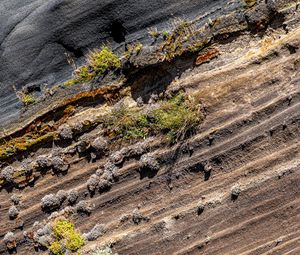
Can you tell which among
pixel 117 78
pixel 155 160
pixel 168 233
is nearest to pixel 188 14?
pixel 117 78

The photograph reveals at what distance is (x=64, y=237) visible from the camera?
8.14 metres

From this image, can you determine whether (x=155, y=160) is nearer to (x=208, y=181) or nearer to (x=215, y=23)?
(x=208, y=181)

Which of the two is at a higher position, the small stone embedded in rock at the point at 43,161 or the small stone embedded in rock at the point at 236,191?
the small stone embedded in rock at the point at 43,161

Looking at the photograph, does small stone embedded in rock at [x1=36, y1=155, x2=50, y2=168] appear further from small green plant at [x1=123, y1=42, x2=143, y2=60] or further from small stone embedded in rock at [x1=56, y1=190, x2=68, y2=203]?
small green plant at [x1=123, y1=42, x2=143, y2=60]

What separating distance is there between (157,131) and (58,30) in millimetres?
2060

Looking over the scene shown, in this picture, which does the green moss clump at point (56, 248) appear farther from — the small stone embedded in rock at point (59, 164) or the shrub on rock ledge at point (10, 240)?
the small stone embedded in rock at point (59, 164)

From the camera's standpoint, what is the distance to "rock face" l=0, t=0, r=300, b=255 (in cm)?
734

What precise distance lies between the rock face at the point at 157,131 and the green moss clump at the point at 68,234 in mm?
60

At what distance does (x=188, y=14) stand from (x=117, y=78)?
136cm

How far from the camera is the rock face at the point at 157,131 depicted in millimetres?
7336

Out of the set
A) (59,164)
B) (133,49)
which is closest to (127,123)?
(133,49)

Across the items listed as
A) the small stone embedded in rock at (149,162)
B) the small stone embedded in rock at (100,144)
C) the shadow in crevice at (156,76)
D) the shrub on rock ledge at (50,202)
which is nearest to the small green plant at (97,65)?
the shadow in crevice at (156,76)

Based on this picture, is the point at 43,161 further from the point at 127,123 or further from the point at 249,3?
the point at 249,3

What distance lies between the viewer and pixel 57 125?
324 inches
